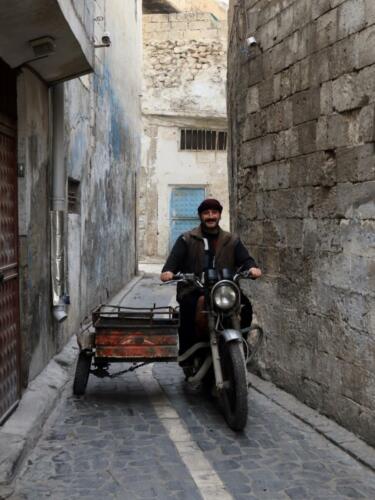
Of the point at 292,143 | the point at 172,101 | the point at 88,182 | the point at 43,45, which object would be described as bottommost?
the point at 88,182

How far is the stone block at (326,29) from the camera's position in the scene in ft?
16.3

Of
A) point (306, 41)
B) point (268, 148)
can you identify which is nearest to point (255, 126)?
point (268, 148)

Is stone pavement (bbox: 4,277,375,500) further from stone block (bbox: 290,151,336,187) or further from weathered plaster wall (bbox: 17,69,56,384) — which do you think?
stone block (bbox: 290,151,336,187)

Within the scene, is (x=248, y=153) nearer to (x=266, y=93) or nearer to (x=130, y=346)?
(x=266, y=93)

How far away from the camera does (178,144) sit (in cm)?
2358

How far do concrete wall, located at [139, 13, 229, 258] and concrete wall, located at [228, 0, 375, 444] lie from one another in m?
16.4

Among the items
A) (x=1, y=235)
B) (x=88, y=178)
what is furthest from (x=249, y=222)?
(x=88, y=178)

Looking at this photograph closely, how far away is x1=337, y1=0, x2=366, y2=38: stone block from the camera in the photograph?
179 inches

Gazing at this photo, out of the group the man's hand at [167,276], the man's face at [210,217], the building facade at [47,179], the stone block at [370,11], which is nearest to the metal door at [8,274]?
the building facade at [47,179]

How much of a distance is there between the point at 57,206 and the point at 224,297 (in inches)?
98.0

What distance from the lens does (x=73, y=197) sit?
8312mm

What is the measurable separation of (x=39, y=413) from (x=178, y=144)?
764 inches

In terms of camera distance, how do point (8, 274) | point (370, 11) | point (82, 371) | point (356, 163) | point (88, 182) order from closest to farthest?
point (370, 11), point (356, 163), point (8, 274), point (82, 371), point (88, 182)

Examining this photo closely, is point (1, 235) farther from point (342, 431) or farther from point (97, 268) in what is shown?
point (97, 268)
